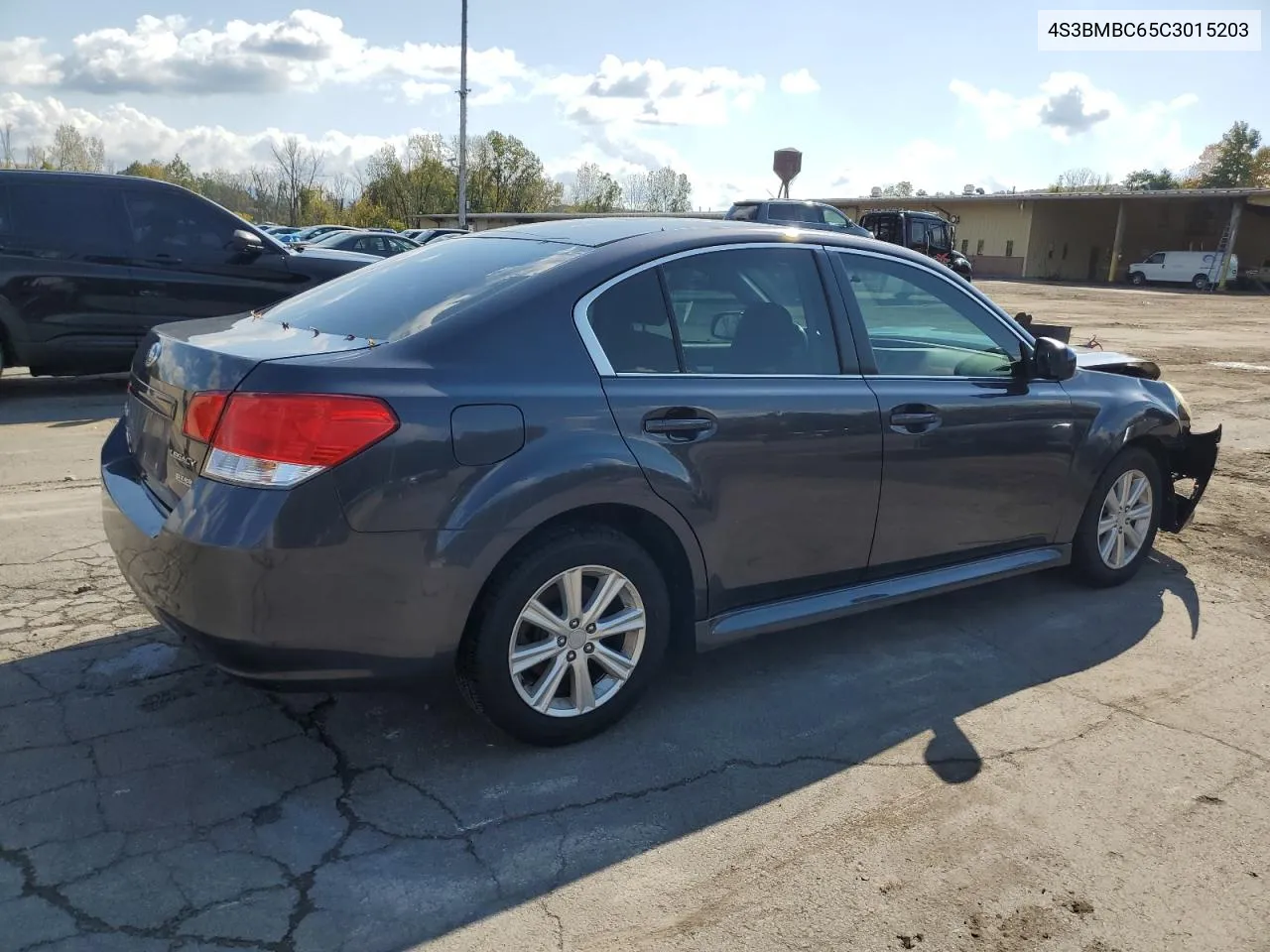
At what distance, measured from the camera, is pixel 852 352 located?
3928 millimetres

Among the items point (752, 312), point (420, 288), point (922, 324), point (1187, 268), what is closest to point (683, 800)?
point (752, 312)

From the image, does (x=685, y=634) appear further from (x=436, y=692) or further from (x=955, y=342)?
(x=955, y=342)

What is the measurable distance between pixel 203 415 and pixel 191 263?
7.20 m

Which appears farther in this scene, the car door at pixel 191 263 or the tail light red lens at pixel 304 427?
the car door at pixel 191 263

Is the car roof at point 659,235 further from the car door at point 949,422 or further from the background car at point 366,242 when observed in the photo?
the background car at point 366,242

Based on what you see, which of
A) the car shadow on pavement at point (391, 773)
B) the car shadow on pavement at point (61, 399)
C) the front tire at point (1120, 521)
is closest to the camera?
the car shadow on pavement at point (391, 773)

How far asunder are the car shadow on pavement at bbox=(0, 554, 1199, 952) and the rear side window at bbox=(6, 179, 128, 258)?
6.15 meters

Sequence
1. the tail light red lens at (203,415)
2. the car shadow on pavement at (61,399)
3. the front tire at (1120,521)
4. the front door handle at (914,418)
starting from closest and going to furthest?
the tail light red lens at (203,415), the front door handle at (914,418), the front tire at (1120,521), the car shadow on pavement at (61,399)

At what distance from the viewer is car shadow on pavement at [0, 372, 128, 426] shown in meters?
8.20

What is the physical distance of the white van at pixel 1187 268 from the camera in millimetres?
45250

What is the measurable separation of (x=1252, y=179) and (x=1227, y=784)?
89.9 metres

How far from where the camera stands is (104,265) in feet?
29.0

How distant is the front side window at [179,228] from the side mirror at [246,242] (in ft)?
0.13

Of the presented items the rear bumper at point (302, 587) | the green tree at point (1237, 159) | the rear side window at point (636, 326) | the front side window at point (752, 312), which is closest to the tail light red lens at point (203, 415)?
the rear bumper at point (302, 587)
